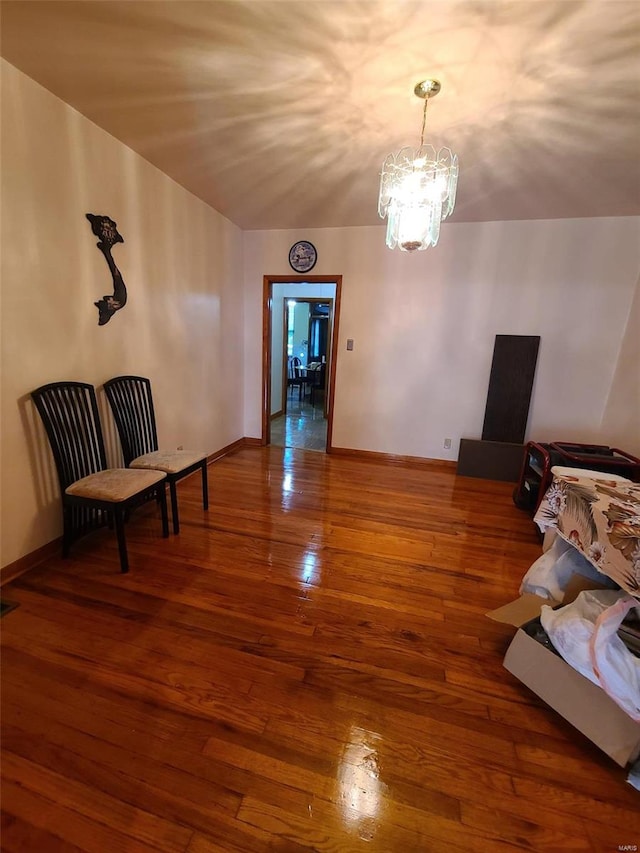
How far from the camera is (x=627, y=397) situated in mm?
3129

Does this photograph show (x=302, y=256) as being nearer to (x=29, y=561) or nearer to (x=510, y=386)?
(x=510, y=386)

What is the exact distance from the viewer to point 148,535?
7.73ft

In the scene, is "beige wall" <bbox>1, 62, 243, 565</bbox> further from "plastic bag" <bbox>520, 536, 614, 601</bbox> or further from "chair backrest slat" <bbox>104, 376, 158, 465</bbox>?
"plastic bag" <bbox>520, 536, 614, 601</bbox>

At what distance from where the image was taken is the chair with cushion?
2314 millimetres

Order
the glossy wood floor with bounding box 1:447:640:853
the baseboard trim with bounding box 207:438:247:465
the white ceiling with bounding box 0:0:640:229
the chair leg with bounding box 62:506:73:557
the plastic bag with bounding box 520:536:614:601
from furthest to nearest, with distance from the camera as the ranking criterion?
the baseboard trim with bounding box 207:438:247:465 < the chair leg with bounding box 62:506:73:557 < the plastic bag with bounding box 520:536:614:601 < the white ceiling with bounding box 0:0:640:229 < the glossy wood floor with bounding box 1:447:640:853

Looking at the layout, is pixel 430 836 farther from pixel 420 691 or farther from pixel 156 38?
pixel 156 38

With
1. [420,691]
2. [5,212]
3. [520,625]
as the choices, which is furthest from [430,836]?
[5,212]

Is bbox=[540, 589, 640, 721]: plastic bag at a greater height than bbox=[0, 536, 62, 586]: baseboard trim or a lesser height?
Result: greater

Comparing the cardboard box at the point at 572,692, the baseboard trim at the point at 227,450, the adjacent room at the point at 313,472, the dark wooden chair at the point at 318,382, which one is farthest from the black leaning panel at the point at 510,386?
the dark wooden chair at the point at 318,382

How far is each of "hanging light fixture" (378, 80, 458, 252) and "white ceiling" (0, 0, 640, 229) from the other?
29 cm

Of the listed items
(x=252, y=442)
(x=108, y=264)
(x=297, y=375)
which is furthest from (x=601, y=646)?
(x=297, y=375)

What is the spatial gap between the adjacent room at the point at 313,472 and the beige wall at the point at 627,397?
0.12 feet

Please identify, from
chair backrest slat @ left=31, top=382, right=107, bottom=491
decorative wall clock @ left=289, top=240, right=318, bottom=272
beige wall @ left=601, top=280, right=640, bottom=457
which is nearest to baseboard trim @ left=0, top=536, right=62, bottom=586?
chair backrest slat @ left=31, top=382, right=107, bottom=491

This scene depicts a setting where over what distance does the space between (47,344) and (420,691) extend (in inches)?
98.8
